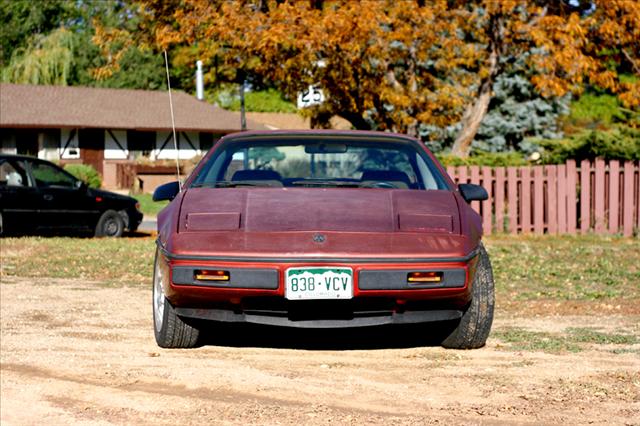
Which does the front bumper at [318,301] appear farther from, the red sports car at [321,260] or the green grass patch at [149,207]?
the green grass patch at [149,207]

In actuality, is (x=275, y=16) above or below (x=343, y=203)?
above

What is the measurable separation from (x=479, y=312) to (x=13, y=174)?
547 inches

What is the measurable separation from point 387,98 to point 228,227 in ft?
56.5

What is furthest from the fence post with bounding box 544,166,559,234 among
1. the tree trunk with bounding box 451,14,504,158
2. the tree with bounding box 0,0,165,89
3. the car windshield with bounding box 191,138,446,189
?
the tree with bounding box 0,0,165,89

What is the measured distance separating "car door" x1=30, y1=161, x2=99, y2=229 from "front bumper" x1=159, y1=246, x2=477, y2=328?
13182 mm

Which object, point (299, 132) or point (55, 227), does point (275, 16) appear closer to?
point (55, 227)

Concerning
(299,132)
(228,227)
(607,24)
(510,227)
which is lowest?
(510,227)

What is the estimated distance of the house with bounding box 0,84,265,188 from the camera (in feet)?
188

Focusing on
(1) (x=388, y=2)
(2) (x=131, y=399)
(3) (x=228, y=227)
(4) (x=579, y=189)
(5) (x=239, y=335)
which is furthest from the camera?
(1) (x=388, y=2)

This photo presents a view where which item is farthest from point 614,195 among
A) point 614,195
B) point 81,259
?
point 81,259

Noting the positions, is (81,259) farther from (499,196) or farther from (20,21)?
(20,21)

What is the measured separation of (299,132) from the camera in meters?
8.60

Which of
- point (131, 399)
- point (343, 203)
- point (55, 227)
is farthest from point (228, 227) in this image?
point (55, 227)

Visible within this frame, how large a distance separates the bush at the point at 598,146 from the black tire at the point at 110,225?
29.6 ft
